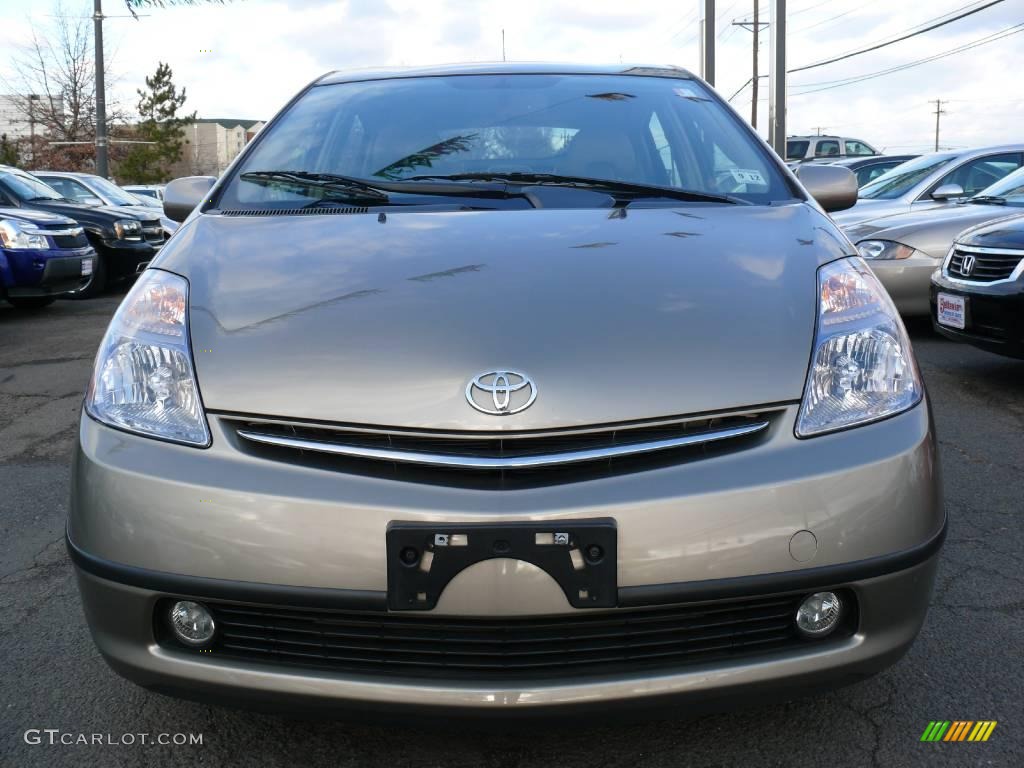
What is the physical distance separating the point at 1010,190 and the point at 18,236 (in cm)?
764

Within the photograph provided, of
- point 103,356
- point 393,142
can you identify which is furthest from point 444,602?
point 393,142

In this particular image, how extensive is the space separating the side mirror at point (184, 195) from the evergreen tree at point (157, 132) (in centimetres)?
5261

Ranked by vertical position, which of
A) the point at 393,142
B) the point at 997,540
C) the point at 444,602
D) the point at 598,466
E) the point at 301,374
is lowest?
the point at 997,540

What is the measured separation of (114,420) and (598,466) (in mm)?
881

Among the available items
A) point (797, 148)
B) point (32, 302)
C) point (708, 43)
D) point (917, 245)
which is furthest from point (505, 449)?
point (708, 43)

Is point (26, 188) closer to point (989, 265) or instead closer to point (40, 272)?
point (40, 272)

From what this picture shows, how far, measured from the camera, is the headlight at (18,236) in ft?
26.6

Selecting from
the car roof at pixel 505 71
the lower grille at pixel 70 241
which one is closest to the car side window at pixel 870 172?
the lower grille at pixel 70 241

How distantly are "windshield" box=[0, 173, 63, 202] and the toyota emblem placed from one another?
9.77m

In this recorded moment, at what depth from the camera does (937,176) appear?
27.8ft

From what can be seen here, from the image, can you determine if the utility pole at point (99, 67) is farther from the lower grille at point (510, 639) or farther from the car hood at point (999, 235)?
the lower grille at point (510, 639)

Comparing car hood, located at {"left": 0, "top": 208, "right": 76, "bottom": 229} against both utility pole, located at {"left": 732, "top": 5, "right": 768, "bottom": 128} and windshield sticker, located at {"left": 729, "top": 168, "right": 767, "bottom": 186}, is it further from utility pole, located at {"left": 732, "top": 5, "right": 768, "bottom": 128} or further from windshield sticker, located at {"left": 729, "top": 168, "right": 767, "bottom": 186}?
utility pole, located at {"left": 732, "top": 5, "right": 768, "bottom": 128}

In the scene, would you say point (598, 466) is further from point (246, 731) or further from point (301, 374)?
point (246, 731)

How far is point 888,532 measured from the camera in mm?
1679
